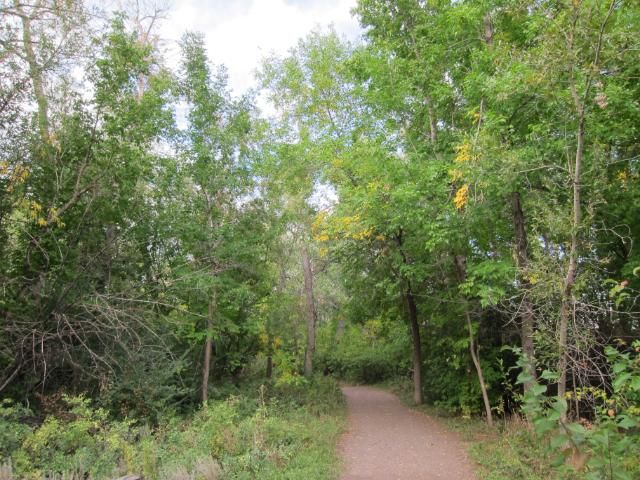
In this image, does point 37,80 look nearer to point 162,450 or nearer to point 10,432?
point 10,432

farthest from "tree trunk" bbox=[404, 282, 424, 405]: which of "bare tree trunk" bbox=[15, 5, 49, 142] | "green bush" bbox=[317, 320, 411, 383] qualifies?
"bare tree trunk" bbox=[15, 5, 49, 142]

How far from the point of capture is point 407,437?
31.1ft

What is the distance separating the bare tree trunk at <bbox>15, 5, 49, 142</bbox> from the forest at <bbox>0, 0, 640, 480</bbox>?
0.07 metres

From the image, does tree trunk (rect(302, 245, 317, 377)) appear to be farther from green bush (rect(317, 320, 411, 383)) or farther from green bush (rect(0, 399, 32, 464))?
green bush (rect(0, 399, 32, 464))

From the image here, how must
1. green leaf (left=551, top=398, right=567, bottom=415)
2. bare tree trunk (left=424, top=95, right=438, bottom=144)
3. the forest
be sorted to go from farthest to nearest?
bare tree trunk (left=424, top=95, right=438, bottom=144) < the forest < green leaf (left=551, top=398, right=567, bottom=415)

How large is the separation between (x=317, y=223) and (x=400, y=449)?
706 centimetres

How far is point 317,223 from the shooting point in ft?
43.8

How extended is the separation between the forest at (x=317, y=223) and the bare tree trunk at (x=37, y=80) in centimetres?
7

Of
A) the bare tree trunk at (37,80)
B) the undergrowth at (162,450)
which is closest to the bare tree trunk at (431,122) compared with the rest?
the undergrowth at (162,450)

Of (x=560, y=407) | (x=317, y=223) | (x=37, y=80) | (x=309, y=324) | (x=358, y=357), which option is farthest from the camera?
(x=358, y=357)

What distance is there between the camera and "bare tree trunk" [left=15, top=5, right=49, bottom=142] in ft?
24.4

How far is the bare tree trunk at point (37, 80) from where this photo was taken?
24.4 feet

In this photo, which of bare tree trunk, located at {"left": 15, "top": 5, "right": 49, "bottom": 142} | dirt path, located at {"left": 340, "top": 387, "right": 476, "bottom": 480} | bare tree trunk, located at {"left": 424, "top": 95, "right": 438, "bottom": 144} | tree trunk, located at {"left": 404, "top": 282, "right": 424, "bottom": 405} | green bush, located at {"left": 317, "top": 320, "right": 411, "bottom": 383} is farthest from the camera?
green bush, located at {"left": 317, "top": 320, "right": 411, "bottom": 383}

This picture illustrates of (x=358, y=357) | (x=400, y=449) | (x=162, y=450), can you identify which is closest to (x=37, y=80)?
(x=162, y=450)
